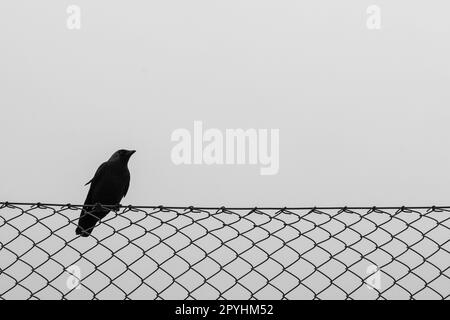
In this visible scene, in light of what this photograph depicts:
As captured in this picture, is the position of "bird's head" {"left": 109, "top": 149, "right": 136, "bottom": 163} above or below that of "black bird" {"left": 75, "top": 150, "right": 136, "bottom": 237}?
above

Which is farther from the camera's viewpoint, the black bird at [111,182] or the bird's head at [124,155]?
the bird's head at [124,155]

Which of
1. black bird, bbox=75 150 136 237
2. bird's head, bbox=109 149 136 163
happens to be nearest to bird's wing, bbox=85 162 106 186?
black bird, bbox=75 150 136 237

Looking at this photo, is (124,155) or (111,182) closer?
(111,182)

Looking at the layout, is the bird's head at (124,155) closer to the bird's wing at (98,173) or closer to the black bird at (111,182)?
the black bird at (111,182)

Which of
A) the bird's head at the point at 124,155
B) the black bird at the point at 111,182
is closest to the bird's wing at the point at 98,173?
the black bird at the point at 111,182

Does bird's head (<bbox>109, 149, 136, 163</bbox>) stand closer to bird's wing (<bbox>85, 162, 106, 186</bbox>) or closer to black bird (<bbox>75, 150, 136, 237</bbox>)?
black bird (<bbox>75, 150, 136, 237</bbox>)

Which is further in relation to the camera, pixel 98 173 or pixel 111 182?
pixel 98 173

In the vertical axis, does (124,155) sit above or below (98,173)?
above

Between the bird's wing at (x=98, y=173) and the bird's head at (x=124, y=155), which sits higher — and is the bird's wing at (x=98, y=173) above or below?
below
